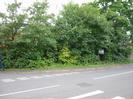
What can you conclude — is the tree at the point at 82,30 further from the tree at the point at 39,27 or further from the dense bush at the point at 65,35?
the tree at the point at 39,27

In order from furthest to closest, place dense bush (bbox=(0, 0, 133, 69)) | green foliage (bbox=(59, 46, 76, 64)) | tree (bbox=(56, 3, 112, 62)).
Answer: tree (bbox=(56, 3, 112, 62))
green foliage (bbox=(59, 46, 76, 64))
dense bush (bbox=(0, 0, 133, 69))

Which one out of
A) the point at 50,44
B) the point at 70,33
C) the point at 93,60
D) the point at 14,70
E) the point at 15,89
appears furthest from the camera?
the point at 93,60

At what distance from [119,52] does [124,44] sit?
1.65m

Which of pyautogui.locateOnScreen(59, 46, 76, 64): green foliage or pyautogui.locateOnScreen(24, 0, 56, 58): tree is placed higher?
pyautogui.locateOnScreen(24, 0, 56, 58): tree

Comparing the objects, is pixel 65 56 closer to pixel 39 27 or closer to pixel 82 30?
pixel 82 30

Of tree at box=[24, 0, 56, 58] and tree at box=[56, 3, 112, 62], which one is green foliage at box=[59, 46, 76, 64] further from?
tree at box=[24, 0, 56, 58]

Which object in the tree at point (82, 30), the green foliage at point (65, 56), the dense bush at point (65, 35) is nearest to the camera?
the dense bush at point (65, 35)

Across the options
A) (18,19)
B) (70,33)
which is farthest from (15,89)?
(70,33)

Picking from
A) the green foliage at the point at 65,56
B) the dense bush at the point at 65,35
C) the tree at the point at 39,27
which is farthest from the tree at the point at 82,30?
the tree at the point at 39,27

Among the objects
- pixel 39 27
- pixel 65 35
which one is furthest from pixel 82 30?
pixel 39 27

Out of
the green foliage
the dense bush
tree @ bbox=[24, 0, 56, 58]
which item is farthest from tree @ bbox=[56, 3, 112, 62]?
tree @ bbox=[24, 0, 56, 58]

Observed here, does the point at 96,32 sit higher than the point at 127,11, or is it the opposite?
the point at 127,11

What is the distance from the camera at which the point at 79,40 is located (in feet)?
81.2

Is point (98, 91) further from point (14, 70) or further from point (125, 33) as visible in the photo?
point (125, 33)
